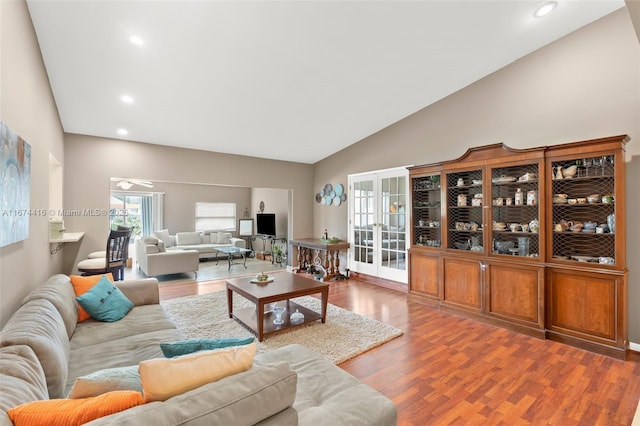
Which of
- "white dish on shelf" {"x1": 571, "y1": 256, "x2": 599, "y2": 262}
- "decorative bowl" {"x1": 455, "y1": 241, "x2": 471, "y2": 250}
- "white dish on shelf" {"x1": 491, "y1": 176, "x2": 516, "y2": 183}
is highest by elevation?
"white dish on shelf" {"x1": 491, "y1": 176, "x2": 516, "y2": 183}

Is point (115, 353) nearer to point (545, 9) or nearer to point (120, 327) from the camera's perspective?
point (120, 327)

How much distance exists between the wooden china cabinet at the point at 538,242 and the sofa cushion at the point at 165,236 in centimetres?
663

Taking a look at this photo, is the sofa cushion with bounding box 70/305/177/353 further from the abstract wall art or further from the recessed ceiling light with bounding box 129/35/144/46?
the recessed ceiling light with bounding box 129/35/144/46

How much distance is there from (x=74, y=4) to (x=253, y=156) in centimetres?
381

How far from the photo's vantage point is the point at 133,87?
3.42 m

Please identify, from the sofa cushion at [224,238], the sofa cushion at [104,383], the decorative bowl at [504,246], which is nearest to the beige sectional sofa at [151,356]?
the sofa cushion at [104,383]

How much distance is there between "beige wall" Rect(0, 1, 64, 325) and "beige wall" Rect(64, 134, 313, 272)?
123 cm

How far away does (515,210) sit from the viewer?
3.69 metres

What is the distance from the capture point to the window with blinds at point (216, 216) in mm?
9070

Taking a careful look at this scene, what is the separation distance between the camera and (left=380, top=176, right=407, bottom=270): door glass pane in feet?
16.6

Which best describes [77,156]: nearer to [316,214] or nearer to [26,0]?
[26,0]

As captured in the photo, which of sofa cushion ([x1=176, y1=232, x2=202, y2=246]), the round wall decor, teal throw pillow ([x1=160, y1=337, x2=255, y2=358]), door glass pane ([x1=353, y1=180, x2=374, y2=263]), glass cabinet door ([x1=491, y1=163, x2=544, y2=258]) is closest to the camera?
teal throw pillow ([x1=160, y1=337, x2=255, y2=358])

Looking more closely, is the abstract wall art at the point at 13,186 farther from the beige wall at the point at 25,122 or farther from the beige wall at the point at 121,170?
the beige wall at the point at 121,170

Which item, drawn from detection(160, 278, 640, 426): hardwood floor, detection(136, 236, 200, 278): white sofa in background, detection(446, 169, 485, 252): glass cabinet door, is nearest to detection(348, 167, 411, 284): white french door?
detection(446, 169, 485, 252): glass cabinet door
